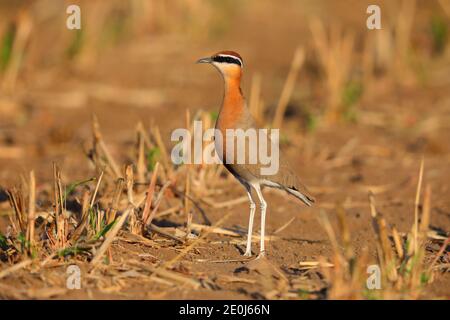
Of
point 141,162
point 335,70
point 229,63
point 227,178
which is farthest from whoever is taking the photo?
point 335,70

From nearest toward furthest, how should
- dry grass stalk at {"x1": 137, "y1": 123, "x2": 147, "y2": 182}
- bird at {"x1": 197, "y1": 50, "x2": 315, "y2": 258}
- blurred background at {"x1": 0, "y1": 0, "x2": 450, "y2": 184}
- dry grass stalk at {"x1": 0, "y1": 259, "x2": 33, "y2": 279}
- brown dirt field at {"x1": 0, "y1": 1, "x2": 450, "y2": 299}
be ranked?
dry grass stalk at {"x1": 0, "y1": 259, "x2": 33, "y2": 279}
brown dirt field at {"x1": 0, "y1": 1, "x2": 450, "y2": 299}
bird at {"x1": 197, "y1": 50, "x2": 315, "y2": 258}
dry grass stalk at {"x1": 137, "y1": 123, "x2": 147, "y2": 182}
blurred background at {"x1": 0, "y1": 0, "x2": 450, "y2": 184}

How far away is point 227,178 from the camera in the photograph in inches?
281

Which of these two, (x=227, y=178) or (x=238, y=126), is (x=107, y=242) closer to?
(x=238, y=126)

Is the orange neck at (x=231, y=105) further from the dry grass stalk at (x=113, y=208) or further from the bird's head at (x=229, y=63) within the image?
the dry grass stalk at (x=113, y=208)

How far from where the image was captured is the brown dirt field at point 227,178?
15.3 ft

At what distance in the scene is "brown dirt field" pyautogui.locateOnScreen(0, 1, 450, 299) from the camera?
4.66m

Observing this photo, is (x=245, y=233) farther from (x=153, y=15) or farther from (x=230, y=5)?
(x=230, y=5)

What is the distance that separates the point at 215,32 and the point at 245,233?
22.6ft

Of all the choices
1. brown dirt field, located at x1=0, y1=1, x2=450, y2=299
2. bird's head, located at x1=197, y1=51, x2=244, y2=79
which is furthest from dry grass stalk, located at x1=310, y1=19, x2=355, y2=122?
bird's head, located at x1=197, y1=51, x2=244, y2=79

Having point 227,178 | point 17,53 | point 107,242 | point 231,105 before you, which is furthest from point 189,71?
point 107,242

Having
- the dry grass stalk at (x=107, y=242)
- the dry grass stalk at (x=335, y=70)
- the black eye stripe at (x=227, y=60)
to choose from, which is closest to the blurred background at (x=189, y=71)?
the dry grass stalk at (x=335, y=70)

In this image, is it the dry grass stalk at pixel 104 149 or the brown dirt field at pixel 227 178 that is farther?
the dry grass stalk at pixel 104 149

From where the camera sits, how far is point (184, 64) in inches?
444

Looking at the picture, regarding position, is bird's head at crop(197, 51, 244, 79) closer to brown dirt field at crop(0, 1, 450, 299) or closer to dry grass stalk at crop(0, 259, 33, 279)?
brown dirt field at crop(0, 1, 450, 299)
